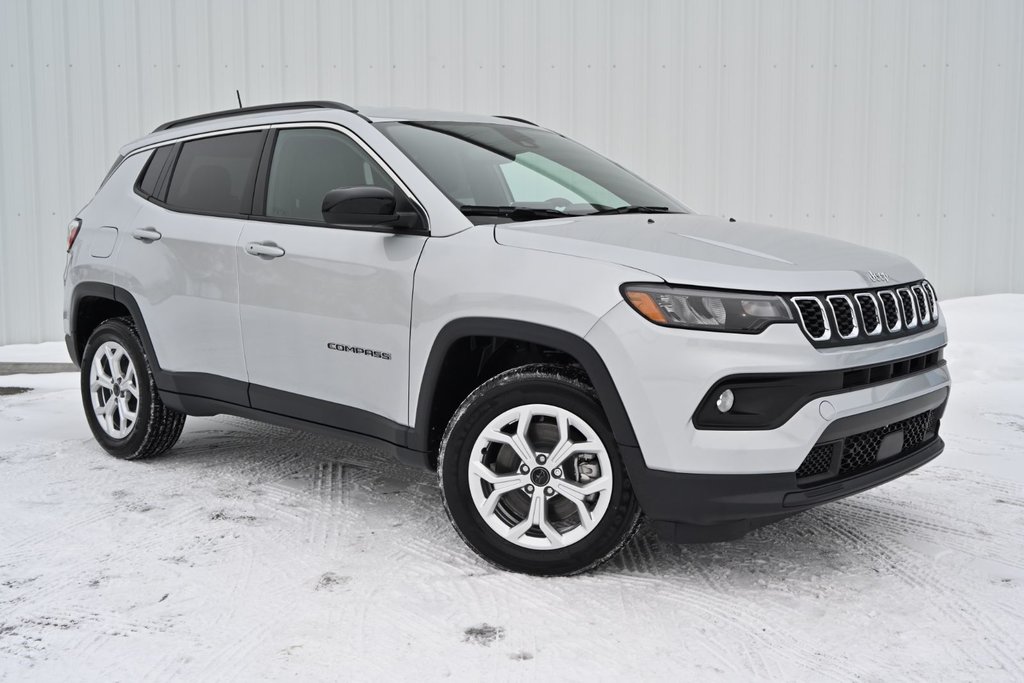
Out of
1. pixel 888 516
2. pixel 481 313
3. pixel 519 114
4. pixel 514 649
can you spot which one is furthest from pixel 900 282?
pixel 519 114

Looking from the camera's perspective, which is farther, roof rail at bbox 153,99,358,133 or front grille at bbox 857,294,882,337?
roof rail at bbox 153,99,358,133

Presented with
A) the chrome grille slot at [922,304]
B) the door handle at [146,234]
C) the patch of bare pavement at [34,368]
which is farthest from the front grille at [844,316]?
the patch of bare pavement at [34,368]

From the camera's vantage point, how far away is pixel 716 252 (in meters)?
3.17

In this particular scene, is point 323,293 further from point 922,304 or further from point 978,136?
point 978,136

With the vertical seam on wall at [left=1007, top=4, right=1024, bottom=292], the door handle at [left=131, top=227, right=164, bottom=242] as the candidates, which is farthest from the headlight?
the vertical seam on wall at [left=1007, top=4, right=1024, bottom=292]

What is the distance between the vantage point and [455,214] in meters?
3.57

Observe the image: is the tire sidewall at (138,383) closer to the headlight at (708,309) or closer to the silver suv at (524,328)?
the silver suv at (524,328)

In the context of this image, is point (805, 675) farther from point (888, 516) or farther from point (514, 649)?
point (888, 516)

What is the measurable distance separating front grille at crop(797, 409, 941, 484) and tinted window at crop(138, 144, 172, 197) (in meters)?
3.61

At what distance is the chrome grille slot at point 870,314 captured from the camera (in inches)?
122

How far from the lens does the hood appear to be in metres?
2.98

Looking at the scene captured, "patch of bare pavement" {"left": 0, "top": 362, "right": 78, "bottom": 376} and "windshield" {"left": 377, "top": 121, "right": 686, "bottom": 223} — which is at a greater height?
"windshield" {"left": 377, "top": 121, "right": 686, "bottom": 223}

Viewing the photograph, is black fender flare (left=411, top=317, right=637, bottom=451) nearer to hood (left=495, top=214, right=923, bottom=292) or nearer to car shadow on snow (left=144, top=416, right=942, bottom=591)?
hood (left=495, top=214, right=923, bottom=292)

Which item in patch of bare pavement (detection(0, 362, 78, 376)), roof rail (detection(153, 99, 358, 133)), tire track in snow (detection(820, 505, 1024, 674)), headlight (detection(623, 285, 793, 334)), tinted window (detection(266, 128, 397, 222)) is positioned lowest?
patch of bare pavement (detection(0, 362, 78, 376))
